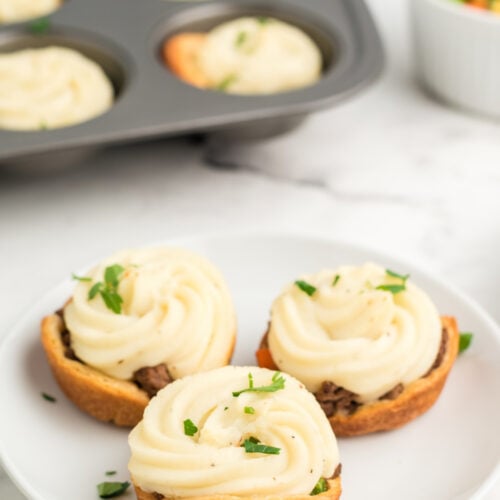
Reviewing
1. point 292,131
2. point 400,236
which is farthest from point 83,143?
point 400,236

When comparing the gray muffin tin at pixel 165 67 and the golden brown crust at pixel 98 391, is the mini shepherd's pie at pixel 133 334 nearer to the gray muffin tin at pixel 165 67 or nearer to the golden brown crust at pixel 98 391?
the golden brown crust at pixel 98 391

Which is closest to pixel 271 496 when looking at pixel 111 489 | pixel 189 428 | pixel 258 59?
pixel 189 428

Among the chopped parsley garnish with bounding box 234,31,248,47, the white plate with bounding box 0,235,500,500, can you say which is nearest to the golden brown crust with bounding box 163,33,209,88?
the chopped parsley garnish with bounding box 234,31,248,47

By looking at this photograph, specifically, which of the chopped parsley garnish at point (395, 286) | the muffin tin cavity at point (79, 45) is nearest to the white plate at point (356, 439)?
the chopped parsley garnish at point (395, 286)

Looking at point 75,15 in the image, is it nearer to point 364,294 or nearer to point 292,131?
point 292,131

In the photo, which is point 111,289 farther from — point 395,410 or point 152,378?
point 395,410

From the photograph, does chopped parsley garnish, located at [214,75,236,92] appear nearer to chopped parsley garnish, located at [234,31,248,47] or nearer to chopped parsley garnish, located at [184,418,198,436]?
chopped parsley garnish, located at [234,31,248,47]
